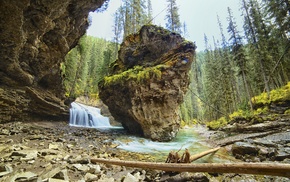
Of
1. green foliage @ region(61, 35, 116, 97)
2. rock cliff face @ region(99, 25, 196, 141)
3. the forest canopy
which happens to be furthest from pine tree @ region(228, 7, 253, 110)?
green foliage @ region(61, 35, 116, 97)

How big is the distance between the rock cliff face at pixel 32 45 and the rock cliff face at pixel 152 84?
515 cm

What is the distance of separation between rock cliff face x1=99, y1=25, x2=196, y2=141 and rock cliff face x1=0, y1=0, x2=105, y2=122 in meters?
5.15

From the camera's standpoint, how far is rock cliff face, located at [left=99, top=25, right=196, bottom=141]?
14.2 m

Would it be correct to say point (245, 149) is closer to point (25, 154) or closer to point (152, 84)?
A: point (152, 84)

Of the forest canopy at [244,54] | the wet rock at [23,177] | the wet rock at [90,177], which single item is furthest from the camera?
the forest canopy at [244,54]

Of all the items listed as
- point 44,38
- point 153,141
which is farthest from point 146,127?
point 44,38

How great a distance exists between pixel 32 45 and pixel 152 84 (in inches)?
349

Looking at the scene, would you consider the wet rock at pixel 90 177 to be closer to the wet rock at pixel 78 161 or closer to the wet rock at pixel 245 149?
the wet rock at pixel 78 161

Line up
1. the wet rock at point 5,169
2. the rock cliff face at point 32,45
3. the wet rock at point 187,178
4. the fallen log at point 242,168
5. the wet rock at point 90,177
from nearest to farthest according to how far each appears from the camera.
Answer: the fallen log at point 242,168, the wet rock at point 5,169, the wet rock at point 90,177, the wet rock at point 187,178, the rock cliff face at point 32,45

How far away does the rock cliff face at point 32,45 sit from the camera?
7594 millimetres

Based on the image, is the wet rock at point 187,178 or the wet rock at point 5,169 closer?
the wet rock at point 5,169

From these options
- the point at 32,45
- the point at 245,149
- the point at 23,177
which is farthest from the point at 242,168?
the point at 32,45

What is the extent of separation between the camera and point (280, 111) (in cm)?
1505

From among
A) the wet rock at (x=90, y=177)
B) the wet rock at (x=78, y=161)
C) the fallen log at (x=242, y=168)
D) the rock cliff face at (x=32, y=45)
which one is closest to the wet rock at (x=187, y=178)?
the fallen log at (x=242, y=168)
